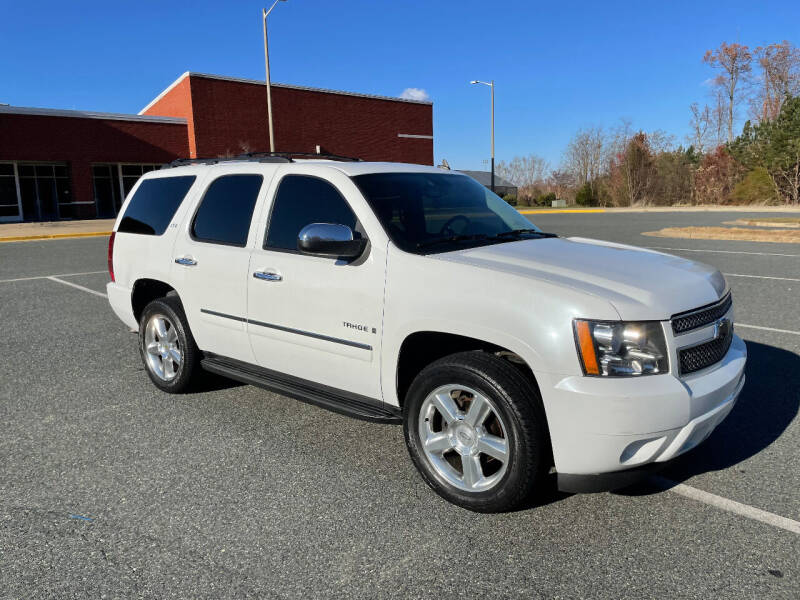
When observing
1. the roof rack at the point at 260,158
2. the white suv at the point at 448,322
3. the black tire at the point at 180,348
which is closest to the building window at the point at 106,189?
the roof rack at the point at 260,158

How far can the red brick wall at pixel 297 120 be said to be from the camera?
36.2m

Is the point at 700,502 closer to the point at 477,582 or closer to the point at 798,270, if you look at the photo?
the point at 477,582

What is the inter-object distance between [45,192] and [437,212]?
3506 centimetres

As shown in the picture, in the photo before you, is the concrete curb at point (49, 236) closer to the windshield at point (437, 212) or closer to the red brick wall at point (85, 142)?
the red brick wall at point (85, 142)

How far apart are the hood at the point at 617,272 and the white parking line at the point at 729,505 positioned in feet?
3.37

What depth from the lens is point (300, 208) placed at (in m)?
4.19

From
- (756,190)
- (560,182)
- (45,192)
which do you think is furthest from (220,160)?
(560,182)

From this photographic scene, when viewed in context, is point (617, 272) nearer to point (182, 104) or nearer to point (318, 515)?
point (318, 515)

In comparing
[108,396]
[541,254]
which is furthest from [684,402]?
[108,396]

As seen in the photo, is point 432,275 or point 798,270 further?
point 798,270

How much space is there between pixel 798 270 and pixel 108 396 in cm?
1149

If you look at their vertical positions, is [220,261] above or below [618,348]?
above

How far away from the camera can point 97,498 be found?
3453 millimetres

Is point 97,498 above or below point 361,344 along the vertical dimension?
below
